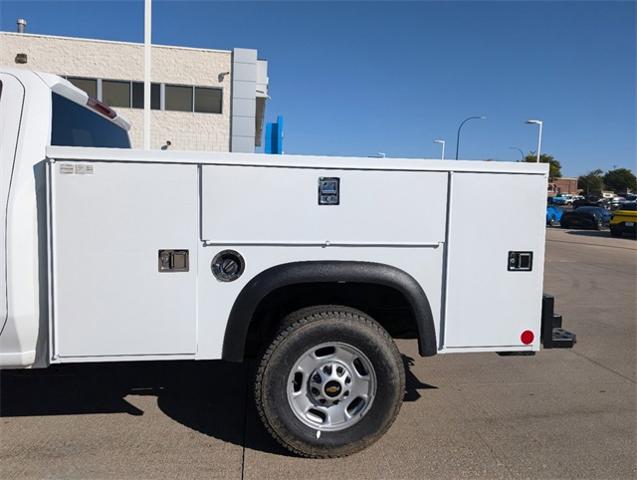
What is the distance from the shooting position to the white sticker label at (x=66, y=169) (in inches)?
112

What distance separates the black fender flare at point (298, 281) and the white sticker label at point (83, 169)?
3.41 feet

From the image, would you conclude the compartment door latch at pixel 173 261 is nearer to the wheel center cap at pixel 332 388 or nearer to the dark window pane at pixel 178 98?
the wheel center cap at pixel 332 388

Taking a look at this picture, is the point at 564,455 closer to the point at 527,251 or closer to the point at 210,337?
the point at 527,251

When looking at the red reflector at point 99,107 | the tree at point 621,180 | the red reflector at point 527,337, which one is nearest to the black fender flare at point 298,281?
the red reflector at point 527,337

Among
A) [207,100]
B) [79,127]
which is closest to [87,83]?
[207,100]

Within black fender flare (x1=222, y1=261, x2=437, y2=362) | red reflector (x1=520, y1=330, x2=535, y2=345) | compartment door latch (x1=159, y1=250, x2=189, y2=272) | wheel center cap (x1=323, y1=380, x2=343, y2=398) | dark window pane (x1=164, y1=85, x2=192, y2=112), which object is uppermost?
dark window pane (x1=164, y1=85, x2=192, y2=112)

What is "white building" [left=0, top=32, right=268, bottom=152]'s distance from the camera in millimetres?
22406

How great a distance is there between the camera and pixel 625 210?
24.9 metres

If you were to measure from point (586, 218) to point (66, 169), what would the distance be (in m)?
31.5

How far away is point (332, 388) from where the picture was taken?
10.4 feet

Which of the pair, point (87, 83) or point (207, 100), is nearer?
point (87, 83)

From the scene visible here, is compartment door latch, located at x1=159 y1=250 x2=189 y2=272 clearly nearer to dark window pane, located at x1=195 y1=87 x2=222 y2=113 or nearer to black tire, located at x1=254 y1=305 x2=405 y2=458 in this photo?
black tire, located at x1=254 y1=305 x2=405 y2=458

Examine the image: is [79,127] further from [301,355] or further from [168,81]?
[168,81]

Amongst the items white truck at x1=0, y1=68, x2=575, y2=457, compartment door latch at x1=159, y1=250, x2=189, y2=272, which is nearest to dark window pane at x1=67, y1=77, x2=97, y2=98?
white truck at x1=0, y1=68, x2=575, y2=457
